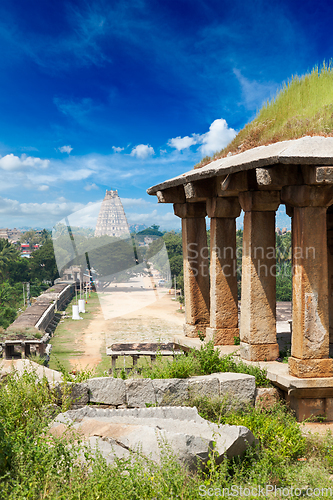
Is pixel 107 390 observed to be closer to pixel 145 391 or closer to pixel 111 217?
pixel 145 391

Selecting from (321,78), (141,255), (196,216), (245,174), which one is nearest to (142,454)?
(245,174)

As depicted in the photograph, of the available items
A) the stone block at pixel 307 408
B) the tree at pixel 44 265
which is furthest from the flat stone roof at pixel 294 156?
the tree at pixel 44 265

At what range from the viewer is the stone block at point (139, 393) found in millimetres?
5691

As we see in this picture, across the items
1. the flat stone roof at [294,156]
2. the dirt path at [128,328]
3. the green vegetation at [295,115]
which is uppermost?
the green vegetation at [295,115]

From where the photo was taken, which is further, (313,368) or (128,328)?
(128,328)

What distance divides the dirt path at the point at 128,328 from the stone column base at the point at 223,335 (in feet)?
55.5

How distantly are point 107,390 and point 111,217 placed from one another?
13924cm

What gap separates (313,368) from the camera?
6.20 metres

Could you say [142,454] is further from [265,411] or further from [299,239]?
[299,239]

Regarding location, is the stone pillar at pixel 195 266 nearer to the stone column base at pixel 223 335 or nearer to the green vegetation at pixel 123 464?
the stone column base at pixel 223 335

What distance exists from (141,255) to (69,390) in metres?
60.7

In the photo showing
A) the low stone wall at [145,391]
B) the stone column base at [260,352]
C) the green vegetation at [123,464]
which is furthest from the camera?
the stone column base at [260,352]

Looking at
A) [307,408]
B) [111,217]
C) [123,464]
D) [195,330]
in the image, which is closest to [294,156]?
[307,408]

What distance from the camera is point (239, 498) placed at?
3793 mm
